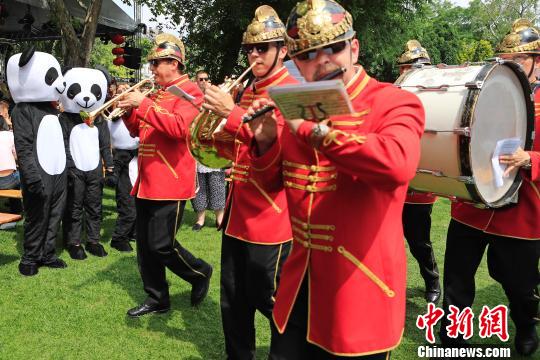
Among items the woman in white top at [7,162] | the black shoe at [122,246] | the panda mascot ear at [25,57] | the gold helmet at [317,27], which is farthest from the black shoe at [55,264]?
the gold helmet at [317,27]

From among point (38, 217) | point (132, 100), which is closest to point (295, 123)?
point (132, 100)

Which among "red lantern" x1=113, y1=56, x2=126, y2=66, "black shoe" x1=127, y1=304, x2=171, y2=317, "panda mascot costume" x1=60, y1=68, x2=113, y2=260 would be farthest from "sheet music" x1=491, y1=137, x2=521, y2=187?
"red lantern" x1=113, y1=56, x2=126, y2=66

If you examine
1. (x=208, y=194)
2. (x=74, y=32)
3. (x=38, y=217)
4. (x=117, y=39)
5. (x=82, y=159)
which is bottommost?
(x=208, y=194)

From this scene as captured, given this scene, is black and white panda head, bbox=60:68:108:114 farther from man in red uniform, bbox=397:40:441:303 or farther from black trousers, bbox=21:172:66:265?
man in red uniform, bbox=397:40:441:303

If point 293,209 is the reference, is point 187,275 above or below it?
below

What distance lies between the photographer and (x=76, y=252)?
6.73 metres

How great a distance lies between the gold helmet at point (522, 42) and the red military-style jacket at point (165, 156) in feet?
7.90

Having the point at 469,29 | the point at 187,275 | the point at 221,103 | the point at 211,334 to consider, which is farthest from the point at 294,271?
the point at 469,29

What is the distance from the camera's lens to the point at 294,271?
7.71ft

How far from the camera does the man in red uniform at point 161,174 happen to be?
4602mm

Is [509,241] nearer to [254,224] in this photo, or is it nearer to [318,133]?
[254,224]

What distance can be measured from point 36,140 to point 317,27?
4.73 metres

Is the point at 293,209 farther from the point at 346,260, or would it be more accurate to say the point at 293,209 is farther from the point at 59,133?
the point at 59,133

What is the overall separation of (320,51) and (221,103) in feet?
2.43
